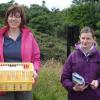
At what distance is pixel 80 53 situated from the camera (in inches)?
235

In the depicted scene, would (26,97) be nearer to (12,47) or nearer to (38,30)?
(12,47)

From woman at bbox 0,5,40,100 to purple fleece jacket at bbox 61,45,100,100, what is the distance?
0.47 m

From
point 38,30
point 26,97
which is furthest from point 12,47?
point 38,30

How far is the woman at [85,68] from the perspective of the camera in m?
5.87

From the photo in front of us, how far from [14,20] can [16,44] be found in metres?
0.28

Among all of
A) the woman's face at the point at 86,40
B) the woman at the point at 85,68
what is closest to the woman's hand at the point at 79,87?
the woman at the point at 85,68

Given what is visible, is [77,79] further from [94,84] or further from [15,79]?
[15,79]

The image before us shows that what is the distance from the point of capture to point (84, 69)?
590 cm

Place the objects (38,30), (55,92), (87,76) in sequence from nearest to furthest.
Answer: (87,76) → (55,92) → (38,30)

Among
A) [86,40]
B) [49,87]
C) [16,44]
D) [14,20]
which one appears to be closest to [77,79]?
[86,40]

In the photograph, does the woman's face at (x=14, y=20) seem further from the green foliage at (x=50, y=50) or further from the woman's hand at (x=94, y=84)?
the green foliage at (x=50, y=50)

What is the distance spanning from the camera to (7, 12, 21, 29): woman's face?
564cm

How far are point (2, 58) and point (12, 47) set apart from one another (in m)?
0.17

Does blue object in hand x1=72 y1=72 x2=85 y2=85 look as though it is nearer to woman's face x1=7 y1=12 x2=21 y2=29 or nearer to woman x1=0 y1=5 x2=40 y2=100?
woman x1=0 y1=5 x2=40 y2=100
